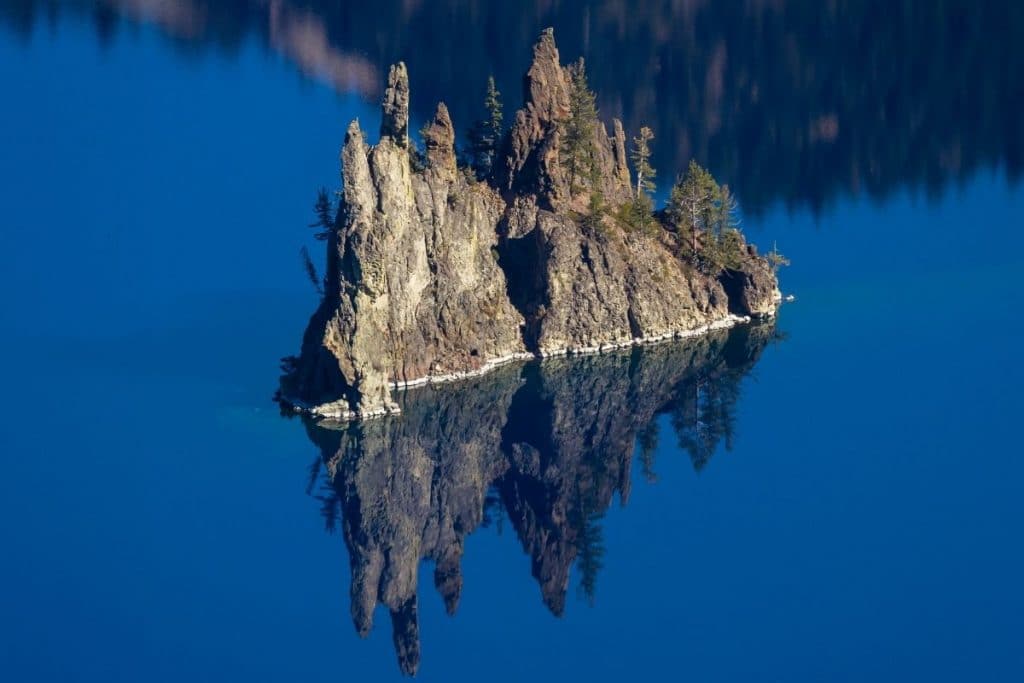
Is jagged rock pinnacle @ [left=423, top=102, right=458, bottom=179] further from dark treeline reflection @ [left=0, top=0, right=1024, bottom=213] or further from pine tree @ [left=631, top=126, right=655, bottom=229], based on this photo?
dark treeline reflection @ [left=0, top=0, right=1024, bottom=213]

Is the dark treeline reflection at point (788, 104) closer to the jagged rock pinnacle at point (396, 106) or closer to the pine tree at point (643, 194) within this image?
the pine tree at point (643, 194)

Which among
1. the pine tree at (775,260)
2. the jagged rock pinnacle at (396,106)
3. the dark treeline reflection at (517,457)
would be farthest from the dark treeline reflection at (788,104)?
the jagged rock pinnacle at (396,106)

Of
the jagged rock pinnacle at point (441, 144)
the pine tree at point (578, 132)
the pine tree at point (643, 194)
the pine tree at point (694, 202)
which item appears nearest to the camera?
the jagged rock pinnacle at point (441, 144)

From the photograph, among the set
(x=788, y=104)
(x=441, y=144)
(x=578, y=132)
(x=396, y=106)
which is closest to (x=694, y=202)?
(x=578, y=132)

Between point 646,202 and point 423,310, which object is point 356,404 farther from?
point 646,202

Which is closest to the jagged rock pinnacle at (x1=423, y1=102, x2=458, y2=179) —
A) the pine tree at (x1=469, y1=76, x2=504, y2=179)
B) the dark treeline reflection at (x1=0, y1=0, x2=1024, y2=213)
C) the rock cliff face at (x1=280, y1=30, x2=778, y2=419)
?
the rock cliff face at (x1=280, y1=30, x2=778, y2=419)

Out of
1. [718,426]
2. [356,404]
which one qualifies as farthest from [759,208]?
[356,404]
